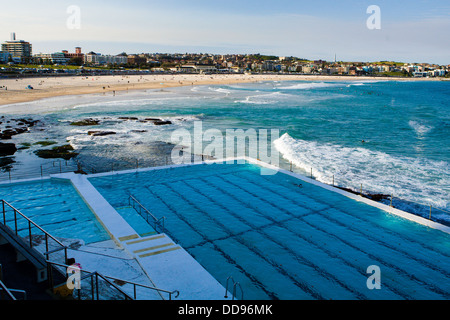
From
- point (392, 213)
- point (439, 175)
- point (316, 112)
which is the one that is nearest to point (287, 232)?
point (392, 213)

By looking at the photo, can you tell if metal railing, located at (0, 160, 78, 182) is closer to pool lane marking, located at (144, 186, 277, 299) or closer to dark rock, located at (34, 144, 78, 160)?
dark rock, located at (34, 144, 78, 160)

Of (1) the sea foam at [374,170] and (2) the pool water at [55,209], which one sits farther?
(1) the sea foam at [374,170]

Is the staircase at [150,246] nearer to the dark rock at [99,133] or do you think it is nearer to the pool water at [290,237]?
the pool water at [290,237]

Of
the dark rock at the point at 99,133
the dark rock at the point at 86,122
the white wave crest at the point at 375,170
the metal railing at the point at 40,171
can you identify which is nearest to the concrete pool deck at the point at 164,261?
the metal railing at the point at 40,171

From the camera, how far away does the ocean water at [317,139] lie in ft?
68.8

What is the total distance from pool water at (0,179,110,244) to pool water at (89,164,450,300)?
1605mm

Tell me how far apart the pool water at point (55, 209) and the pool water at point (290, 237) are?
63.2 inches

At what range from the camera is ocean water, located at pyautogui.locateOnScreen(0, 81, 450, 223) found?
68.8ft

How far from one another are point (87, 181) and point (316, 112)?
148ft

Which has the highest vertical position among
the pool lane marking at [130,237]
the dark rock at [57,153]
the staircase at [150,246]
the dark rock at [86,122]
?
the dark rock at [86,122]

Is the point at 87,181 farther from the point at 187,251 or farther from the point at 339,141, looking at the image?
the point at 339,141

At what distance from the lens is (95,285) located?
7098mm

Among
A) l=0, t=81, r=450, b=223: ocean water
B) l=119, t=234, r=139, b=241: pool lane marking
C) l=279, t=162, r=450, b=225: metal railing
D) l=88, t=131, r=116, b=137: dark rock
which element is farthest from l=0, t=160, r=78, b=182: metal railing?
l=279, t=162, r=450, b=225: metal railing

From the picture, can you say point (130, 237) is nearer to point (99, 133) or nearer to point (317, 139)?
point (99, 133)
